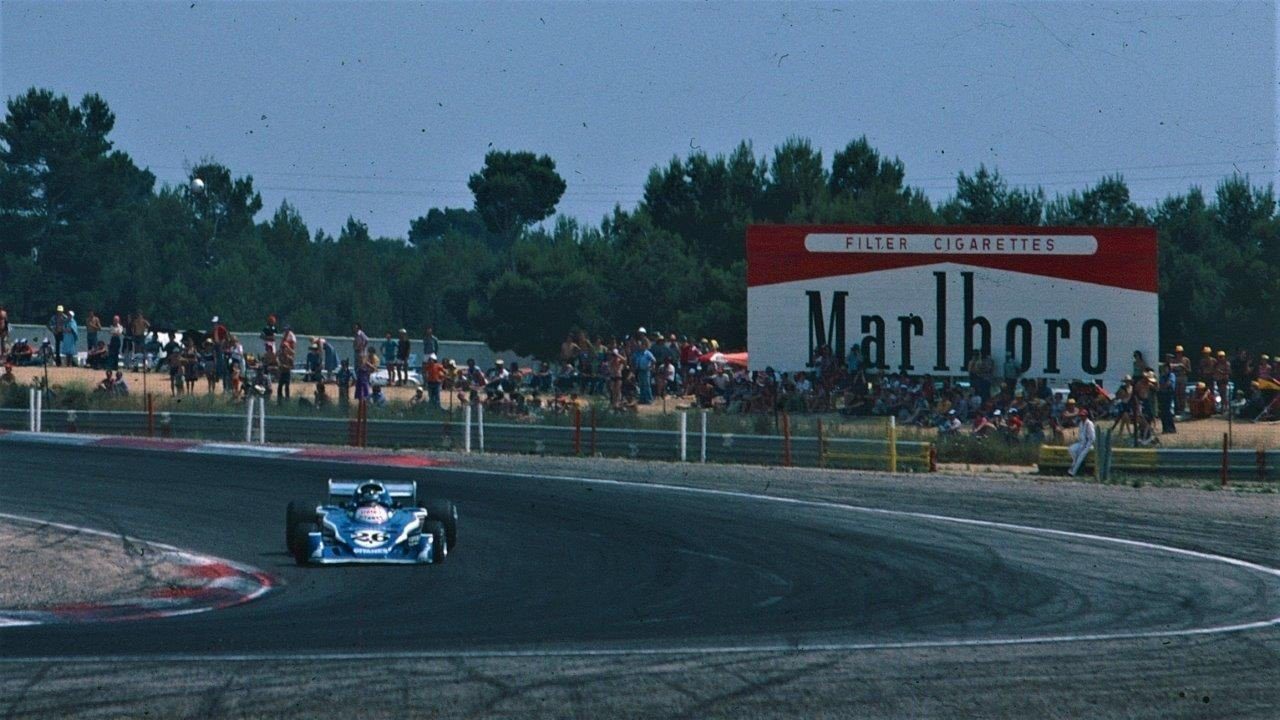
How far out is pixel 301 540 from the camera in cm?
1603

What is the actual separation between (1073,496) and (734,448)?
21.5ft

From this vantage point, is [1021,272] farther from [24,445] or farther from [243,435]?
[24,445]

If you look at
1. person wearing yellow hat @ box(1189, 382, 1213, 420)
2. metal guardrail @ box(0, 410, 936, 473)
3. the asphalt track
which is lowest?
the asphalt track

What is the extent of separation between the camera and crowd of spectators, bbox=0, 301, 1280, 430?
2927cm

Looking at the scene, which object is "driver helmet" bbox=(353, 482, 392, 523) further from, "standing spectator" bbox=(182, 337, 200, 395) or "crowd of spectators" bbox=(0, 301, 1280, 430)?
"standing spectator" bbox=(182, 337, 200, 395)

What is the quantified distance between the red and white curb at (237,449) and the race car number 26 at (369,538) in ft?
32.0

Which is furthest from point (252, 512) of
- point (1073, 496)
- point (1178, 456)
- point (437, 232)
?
point (437, 232)

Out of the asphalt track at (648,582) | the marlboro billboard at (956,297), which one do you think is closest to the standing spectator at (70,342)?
the marlboro billboard at (956,297)

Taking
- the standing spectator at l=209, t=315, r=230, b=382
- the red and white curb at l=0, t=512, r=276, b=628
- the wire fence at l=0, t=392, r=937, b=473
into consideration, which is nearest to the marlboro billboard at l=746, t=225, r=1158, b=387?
the wire fence at l=0, t=392, r=937, b=473

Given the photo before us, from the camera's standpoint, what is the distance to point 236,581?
15250 millimetres

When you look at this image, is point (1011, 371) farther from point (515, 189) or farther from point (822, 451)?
point (515, 189)

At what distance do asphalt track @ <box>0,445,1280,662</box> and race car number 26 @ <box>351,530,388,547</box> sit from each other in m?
0.29

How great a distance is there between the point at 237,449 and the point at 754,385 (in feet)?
33.7

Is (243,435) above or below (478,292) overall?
below
